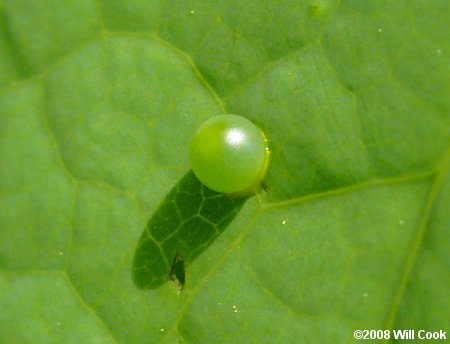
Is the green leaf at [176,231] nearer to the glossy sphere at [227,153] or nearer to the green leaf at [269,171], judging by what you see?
the green leaf at [269,171]

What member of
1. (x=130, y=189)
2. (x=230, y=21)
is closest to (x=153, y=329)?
(x=130, y=189)

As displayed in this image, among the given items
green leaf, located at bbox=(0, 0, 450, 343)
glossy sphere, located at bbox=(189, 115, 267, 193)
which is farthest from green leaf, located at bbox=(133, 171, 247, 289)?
glossy sphere, located at bbox=(189, 115, 267, 193)

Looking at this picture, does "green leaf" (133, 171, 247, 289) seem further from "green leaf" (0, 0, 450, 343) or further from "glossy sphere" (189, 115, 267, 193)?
→ "glossy sphere" (189, 115, 267, 193)

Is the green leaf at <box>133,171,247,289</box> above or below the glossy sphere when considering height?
below

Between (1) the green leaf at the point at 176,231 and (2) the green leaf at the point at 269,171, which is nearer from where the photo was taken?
(2) the green leaf at the point at 269,171

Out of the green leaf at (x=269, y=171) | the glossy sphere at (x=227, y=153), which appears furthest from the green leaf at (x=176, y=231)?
the glossy sphere at (x=227, y=153)

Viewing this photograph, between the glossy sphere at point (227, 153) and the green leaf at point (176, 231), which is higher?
the glossy sphere at point (227, 153)
